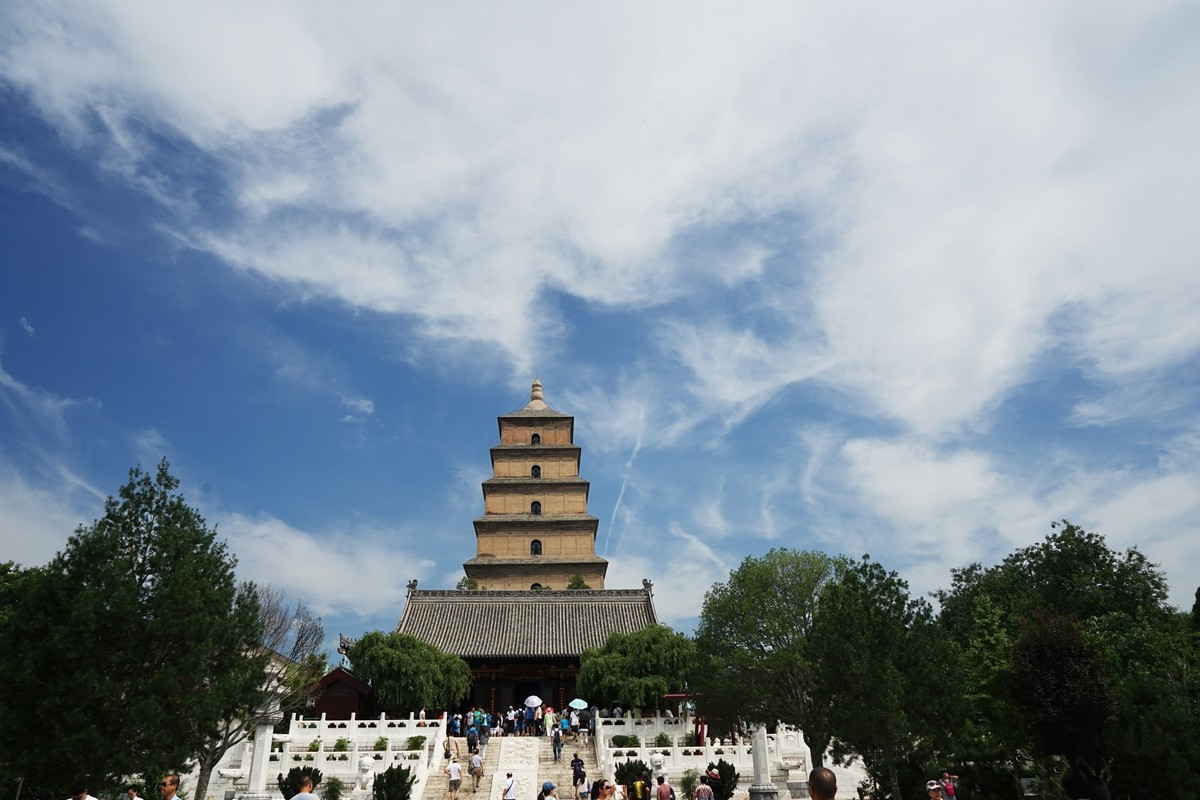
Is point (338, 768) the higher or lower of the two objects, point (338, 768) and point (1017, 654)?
the lower

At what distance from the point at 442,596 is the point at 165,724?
26243 millimetres

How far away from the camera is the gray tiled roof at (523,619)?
34594 mm

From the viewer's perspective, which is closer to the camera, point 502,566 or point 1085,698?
point 1085,698

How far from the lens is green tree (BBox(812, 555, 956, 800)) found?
15625mm

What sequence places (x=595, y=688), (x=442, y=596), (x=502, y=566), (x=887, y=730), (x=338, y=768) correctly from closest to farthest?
(x=887, y=730), (x=338, y=768), (x=595, y=688), (x=442, y=596), (x=502, y=566)

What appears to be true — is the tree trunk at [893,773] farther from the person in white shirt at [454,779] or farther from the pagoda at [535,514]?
→ the pagoda at [535,514]

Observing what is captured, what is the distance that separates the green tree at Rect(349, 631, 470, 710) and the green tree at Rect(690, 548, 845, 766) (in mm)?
8871

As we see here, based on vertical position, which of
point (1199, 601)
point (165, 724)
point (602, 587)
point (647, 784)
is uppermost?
point (602, 587)

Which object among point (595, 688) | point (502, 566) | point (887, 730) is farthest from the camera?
point (502, 566)

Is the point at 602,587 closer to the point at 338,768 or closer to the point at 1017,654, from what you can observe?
the point at 338,768

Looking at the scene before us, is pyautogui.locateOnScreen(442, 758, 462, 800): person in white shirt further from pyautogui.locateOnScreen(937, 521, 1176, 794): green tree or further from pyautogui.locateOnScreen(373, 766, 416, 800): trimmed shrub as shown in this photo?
pyautogui.locateOnScreen(937, 521, 1176, 794): green tree

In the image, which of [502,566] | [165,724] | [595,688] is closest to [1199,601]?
[595,688]

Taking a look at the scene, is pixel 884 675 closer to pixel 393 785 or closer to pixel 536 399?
pixel 393 785

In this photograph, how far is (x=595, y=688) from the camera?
95.7 feet
